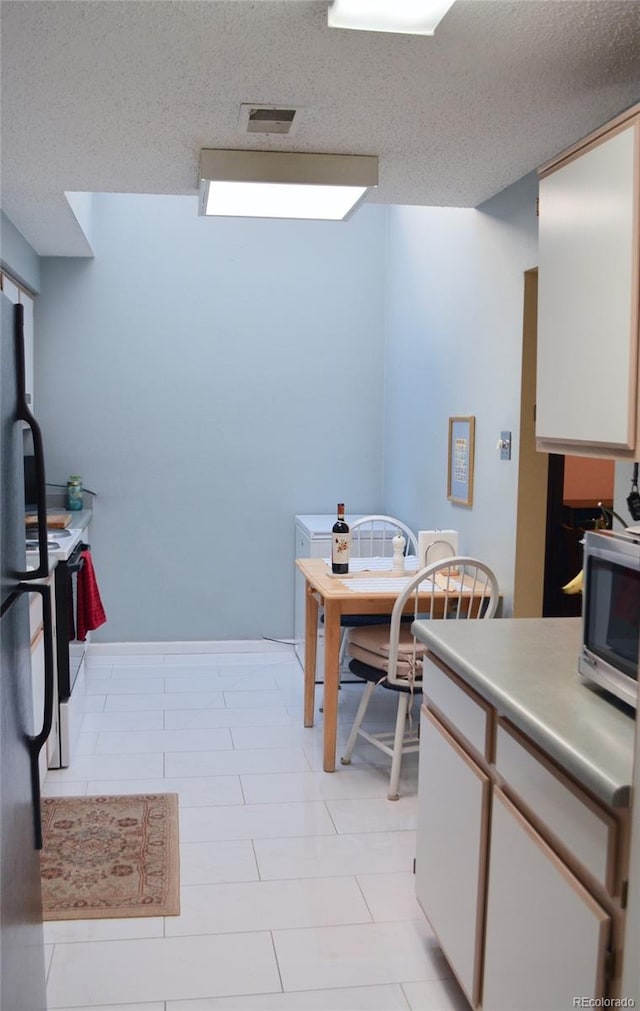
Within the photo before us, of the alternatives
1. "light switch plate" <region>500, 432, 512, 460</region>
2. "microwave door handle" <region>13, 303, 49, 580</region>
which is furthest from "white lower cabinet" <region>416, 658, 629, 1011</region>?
"light switch plate" <region>500, 432, 512, 460</region>

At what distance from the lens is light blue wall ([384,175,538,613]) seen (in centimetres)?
340

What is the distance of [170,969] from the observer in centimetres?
223

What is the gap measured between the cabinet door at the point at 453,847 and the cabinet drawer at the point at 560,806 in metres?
0.16

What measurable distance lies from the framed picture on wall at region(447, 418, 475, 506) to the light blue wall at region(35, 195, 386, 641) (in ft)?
4.57

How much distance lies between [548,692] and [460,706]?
1.05ft

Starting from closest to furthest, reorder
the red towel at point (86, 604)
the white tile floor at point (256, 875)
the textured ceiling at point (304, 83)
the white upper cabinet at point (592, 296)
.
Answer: the white upper cabinet at point (592, 296) → the textured ceiling at point (304, 83) → the white tile floor at point (256, 875) → the red towel at point (86, 604)

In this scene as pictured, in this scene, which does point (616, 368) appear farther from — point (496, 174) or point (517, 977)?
point (496, 174)

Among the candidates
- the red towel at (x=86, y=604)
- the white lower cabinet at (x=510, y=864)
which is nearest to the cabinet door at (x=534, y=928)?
the white lower cabinet at (x=510, y=864)

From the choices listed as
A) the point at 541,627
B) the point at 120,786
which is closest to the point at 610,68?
the point at 541,627

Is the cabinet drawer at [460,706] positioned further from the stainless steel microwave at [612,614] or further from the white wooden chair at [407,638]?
the white wooden chair at [407,638]

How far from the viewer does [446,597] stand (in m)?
3.24

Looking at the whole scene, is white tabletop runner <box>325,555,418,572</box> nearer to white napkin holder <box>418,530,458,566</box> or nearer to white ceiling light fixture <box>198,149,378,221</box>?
white napkin holder <box>418,530,458,566</box>

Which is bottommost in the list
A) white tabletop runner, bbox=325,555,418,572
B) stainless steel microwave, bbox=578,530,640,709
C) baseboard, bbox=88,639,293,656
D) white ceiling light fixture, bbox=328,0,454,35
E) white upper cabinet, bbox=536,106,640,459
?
baseboard, bbox=88,639,293,656

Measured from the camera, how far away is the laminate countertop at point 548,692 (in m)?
1.44
